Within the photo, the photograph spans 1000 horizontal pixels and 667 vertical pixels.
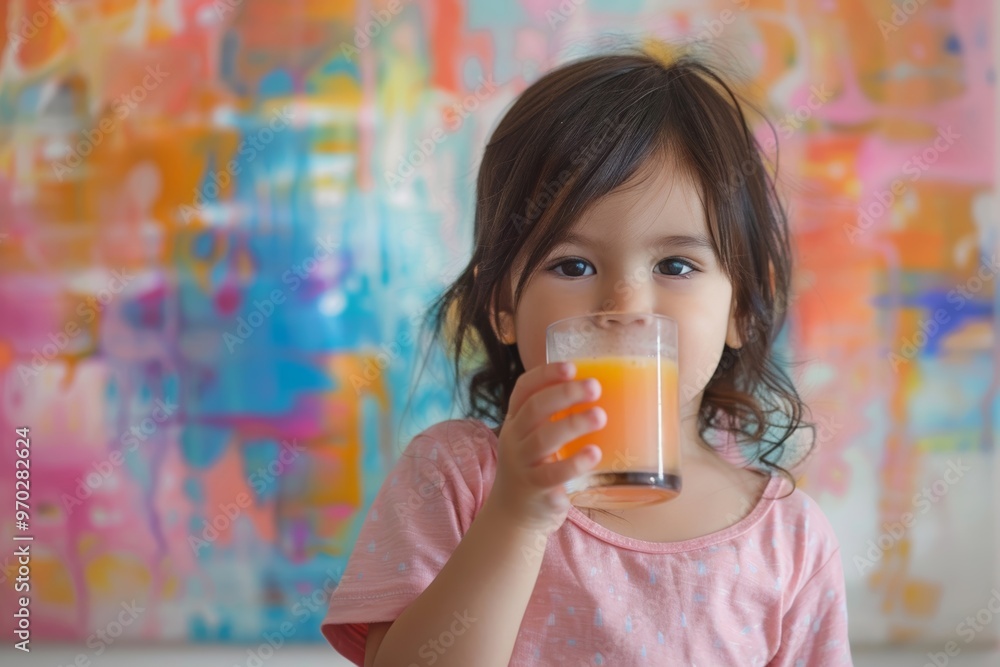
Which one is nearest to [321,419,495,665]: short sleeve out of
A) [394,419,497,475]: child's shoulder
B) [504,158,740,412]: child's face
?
[394,419,497,475]: child's shoulder

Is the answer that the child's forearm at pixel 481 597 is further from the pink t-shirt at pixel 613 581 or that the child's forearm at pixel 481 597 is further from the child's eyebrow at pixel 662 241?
the child's eyebrow at pixel 662 241

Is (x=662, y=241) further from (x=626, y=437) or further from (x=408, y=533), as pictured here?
(x=408, y=533)

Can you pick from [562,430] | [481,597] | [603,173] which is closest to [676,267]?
[603,173]

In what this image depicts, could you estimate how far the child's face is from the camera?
3.68 ft

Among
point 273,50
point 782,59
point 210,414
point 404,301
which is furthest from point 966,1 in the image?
point 210,414

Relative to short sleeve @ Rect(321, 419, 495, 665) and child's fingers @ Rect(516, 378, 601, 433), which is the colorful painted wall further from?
child's fingers @ Rect(516, 378, 601, 433)

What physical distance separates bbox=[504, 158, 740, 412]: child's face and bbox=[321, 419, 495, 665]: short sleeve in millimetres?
158

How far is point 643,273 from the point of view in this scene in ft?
3.71

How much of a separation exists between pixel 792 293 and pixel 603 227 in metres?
1.16

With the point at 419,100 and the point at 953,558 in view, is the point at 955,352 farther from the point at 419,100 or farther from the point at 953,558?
the point at 419,100

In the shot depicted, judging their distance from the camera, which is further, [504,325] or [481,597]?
A: [504,325]

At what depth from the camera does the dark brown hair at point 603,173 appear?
1194mm

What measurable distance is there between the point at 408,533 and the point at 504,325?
1.12ft

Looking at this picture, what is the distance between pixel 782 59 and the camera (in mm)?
2242
